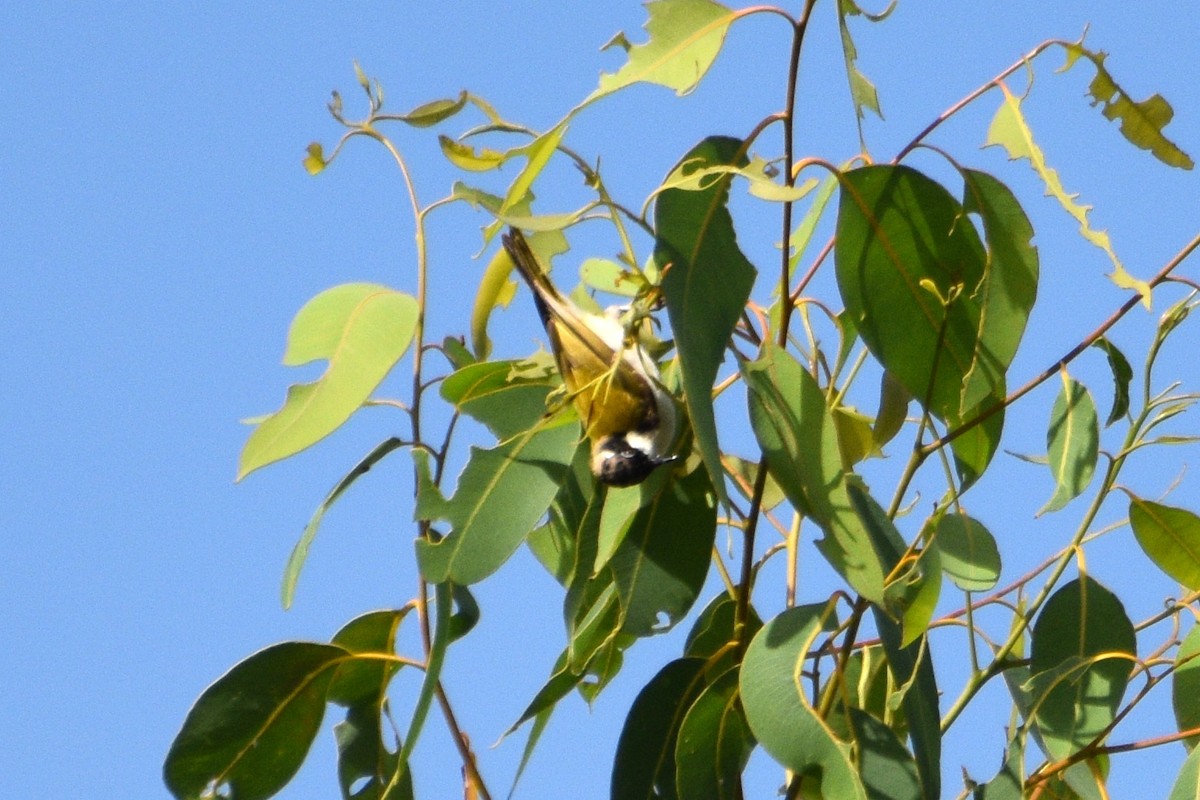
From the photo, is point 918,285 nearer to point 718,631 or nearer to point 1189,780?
point 718,631

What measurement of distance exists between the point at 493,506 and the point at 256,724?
1.44 ft

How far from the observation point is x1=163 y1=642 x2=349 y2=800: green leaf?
1.73 metres

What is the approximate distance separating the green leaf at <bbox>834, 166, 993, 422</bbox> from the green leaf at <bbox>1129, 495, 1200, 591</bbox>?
0.40m

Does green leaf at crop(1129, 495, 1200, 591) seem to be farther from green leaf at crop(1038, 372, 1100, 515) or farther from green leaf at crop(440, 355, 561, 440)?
green leaf at crop(440, 355, 561, 440)

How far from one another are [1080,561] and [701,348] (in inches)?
24.3

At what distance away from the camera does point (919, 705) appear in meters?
1.55

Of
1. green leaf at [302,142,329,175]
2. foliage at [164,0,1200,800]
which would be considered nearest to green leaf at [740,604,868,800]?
foliage at [164,0,1200,800]

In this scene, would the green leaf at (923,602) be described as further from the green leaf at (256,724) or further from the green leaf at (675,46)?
the green leaf at (256,724)

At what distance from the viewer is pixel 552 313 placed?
1.78 m

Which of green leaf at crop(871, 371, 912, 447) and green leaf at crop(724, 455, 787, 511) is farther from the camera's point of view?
green leaf at crop(724, 455, 787, 511)

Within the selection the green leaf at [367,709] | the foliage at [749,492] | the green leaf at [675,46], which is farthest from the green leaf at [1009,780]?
the green leaf at [675,46]

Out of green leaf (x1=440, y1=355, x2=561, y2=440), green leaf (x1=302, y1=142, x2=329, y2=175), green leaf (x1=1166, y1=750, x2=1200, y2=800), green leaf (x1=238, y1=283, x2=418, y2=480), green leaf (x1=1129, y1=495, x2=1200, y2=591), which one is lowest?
green leaf (x1=1166, y1=750, x2=1200, y2=800)

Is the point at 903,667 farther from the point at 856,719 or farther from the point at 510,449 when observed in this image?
the point at 510,449

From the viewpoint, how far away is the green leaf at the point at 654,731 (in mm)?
1742
